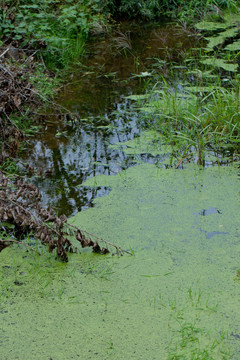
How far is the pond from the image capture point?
5.89ft

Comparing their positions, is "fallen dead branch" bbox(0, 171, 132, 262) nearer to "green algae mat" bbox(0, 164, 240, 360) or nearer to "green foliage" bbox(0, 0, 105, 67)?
"green algae mat" bbox(0, 164, 240, 360)

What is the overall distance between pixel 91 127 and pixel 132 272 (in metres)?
2.01

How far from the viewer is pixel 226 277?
2.13 metres

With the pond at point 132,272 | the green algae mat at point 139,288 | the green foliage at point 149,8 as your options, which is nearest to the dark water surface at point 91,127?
the pond at point 132,272

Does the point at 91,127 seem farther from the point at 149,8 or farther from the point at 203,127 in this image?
the point at 149,8

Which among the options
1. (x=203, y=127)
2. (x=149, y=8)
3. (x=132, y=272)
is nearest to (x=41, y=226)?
(x=132, y=272)

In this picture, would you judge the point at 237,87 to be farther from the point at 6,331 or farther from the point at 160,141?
the point at 6,331

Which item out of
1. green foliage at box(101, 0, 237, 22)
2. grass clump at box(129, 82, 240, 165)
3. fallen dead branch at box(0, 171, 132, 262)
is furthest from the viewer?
green foliage at box(101, 0, 237, 22)

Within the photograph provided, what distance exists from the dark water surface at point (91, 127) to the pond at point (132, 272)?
0.02 metres

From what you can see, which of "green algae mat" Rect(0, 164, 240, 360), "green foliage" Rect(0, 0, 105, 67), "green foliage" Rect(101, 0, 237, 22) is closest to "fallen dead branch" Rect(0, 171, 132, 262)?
"green algae mat" Rect(0, 164, 240, 360)

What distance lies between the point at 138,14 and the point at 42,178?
5.28m

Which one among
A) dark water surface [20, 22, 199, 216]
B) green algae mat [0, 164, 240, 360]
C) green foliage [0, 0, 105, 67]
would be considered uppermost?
green foliage [0, 0, 105, 67]

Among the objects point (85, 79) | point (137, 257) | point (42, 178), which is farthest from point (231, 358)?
point (85, 79)

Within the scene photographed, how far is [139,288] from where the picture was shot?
2.08 m
